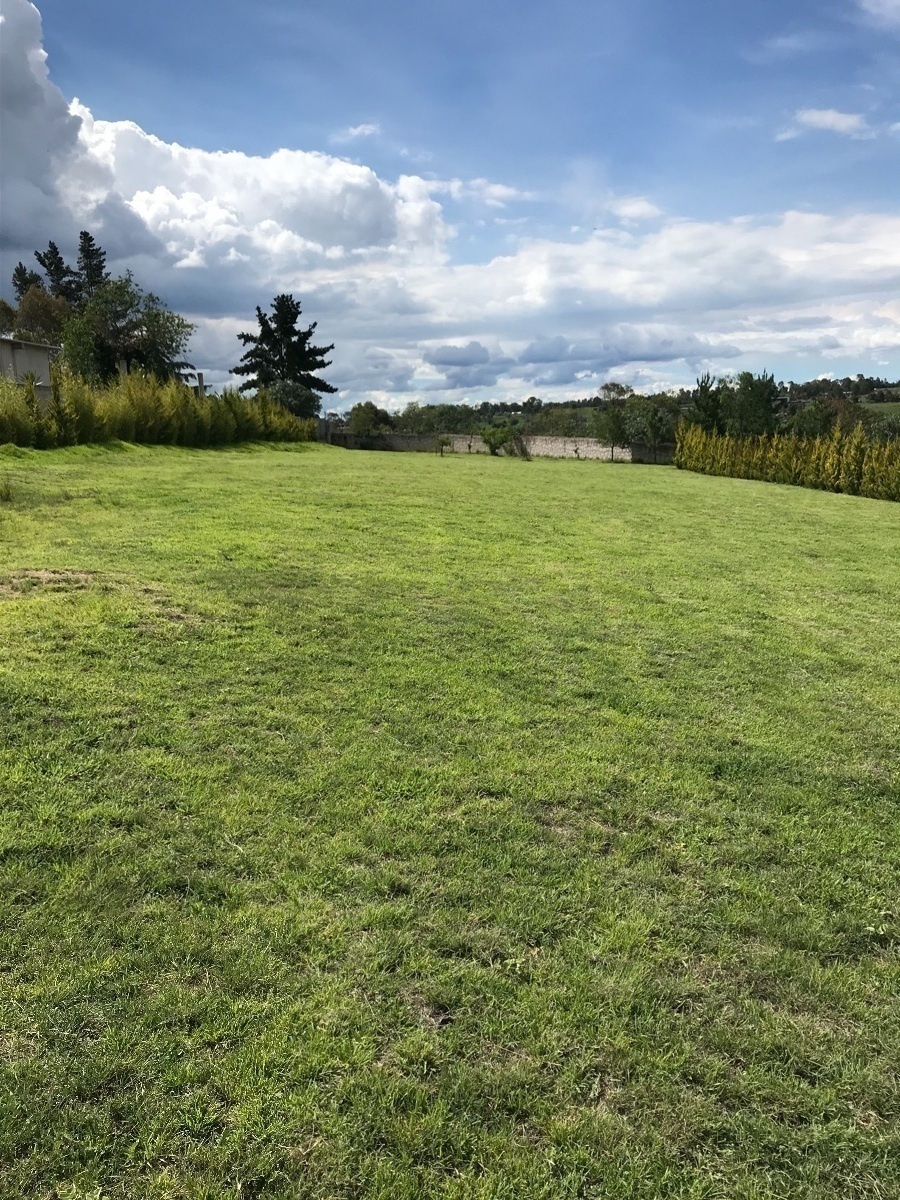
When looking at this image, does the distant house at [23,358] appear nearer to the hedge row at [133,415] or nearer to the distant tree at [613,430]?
the hedge row at [133,415]

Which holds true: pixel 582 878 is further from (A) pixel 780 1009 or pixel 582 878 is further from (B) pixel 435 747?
(B) pixel 435 747

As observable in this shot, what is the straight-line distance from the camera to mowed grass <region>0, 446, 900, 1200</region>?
1.47 m

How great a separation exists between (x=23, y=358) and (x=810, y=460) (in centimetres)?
2551

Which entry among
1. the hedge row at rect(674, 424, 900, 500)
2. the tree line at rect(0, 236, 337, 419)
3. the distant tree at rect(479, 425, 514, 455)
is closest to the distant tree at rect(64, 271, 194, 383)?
the tree line at rect(0, 236, 337, 419)

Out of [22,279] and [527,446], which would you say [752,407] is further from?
[22,279]

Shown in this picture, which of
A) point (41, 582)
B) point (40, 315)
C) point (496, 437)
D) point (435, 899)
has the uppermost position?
point (40, 315)

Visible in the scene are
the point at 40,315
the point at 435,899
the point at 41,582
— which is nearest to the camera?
the point at 435,899

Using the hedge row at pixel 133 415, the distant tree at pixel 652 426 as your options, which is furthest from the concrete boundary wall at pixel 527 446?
the hedge row at pixel 133 415

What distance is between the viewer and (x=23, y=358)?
991 inches

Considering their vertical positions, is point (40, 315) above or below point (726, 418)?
above

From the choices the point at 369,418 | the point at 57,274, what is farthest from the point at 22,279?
the point at 369,418

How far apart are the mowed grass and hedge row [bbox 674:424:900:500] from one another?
1406cm

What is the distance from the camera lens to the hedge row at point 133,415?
39.3ft

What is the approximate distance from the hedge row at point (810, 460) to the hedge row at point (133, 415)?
13296 mm
